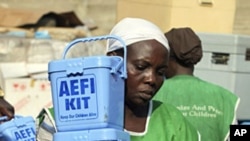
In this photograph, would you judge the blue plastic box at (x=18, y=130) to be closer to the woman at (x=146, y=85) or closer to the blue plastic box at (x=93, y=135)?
the woman at (x=146, y=85)

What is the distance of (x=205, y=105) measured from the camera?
4.64 meters

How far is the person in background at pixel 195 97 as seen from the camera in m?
4.59

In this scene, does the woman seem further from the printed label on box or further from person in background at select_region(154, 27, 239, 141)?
person in background at select_region(154, 27, 239, 141)

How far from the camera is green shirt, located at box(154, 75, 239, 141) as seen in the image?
4582 mm

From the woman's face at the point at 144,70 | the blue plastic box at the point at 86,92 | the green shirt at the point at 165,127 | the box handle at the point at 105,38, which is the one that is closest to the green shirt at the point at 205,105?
the green shirt at the point at 165,127

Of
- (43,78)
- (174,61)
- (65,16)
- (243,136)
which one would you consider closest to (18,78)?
(43,78)

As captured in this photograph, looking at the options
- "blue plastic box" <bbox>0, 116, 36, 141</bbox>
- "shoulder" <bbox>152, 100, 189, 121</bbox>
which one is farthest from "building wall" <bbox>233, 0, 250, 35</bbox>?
"shoulder" <bbox>152, 100, 189, 121</bbox>

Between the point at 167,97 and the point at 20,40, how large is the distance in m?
3.66

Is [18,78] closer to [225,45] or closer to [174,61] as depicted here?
[225,45]

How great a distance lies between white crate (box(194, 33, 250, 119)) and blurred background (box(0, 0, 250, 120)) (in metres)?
1.78

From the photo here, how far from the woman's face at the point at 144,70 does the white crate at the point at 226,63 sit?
8.29 ft

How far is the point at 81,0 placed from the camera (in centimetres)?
891

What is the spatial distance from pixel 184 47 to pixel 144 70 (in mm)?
1589

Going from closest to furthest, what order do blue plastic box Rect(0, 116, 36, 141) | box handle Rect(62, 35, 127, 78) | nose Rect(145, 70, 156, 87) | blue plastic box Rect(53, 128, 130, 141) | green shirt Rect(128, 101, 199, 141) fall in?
blue plastic box Rect(53, 128, 130, 141) < box handle Rect(62, 35, 127, 78) < nose Rect(145, 70, 156, 87) < green shirt Rect(128, 101, 199, 141) < blue plastic box Rect(0, 116, 36, 141)
